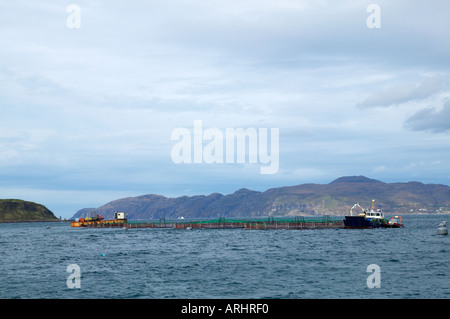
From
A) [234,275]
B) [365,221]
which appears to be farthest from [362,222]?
[234,275]

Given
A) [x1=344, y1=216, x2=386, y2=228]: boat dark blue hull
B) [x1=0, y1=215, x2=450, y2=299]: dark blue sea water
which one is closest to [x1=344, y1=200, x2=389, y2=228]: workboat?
[x1=344, y1=216, x2=386, y2=228]: boat dark blue hull

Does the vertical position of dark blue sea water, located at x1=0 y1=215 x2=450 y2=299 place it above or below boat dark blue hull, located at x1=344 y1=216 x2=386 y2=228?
below

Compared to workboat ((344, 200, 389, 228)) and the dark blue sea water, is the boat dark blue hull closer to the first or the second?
workboat ((344, 200, 389, 228))

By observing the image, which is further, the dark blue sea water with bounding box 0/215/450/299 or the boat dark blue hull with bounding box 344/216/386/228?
the boat dark blue hull with bounding box 344/216/386/228

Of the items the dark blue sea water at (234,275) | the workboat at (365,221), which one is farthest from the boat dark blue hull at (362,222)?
the dark blue sea water at (234,275)

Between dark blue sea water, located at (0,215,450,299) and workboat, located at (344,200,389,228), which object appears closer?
dark blue sea water, located at (0,215,450,299)

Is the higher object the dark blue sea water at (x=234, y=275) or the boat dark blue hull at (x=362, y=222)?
the boat dark blue hull at (x=362, y=222)

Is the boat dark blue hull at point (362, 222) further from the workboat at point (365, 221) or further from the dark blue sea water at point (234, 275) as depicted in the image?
the dark blue sea water at point (234, 275)

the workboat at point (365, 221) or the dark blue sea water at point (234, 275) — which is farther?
the workboat at point (365, 221)

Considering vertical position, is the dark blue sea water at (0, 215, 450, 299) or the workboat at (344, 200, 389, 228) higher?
the workboat at (344, 200, 389, 228)

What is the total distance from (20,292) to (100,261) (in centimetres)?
2462

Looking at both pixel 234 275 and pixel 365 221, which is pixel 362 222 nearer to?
pixel 365 221

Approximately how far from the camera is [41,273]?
180ft
